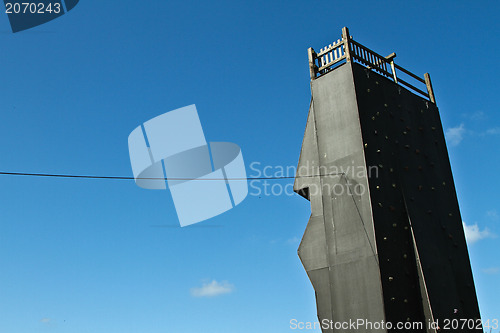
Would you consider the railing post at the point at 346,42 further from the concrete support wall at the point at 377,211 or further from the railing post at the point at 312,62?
the railing post at the point at 312,62

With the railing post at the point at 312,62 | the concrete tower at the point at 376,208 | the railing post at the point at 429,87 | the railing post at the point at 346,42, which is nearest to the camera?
the concrete tower at the point at 376,208

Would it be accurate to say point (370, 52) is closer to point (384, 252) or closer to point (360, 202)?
point (360, 202)

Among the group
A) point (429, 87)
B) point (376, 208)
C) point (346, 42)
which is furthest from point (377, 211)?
point (429, 87)

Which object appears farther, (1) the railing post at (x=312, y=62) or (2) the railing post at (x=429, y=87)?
(2) the railing post at (x=429, y=87)

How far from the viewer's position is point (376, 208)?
10812 millimetres

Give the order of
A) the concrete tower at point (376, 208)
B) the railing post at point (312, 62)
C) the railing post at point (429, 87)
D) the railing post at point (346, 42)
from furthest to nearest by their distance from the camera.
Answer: the railing post at point (429, 87)
the railing post at point (312, 62)
the railing post at point (346, 42)
the concrete tower at point (376, 208)

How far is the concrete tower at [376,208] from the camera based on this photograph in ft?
34.1

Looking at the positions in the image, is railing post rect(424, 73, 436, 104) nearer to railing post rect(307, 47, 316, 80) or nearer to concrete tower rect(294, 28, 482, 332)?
concrete tower rect(294, 28, 482, 332)

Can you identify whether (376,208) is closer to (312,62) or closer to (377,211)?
(377,211)

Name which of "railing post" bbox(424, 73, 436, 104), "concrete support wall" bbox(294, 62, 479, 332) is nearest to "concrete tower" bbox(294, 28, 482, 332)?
"concrete support wall" bbox(294, 62, 479, 332)

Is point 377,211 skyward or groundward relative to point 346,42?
groundward

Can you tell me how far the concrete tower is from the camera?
34.1 feet

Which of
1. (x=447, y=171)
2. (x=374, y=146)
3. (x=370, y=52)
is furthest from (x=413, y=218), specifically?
(x=370, y=52)

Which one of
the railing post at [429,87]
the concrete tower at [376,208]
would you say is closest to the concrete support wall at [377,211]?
the concrete tower at [376,208]
